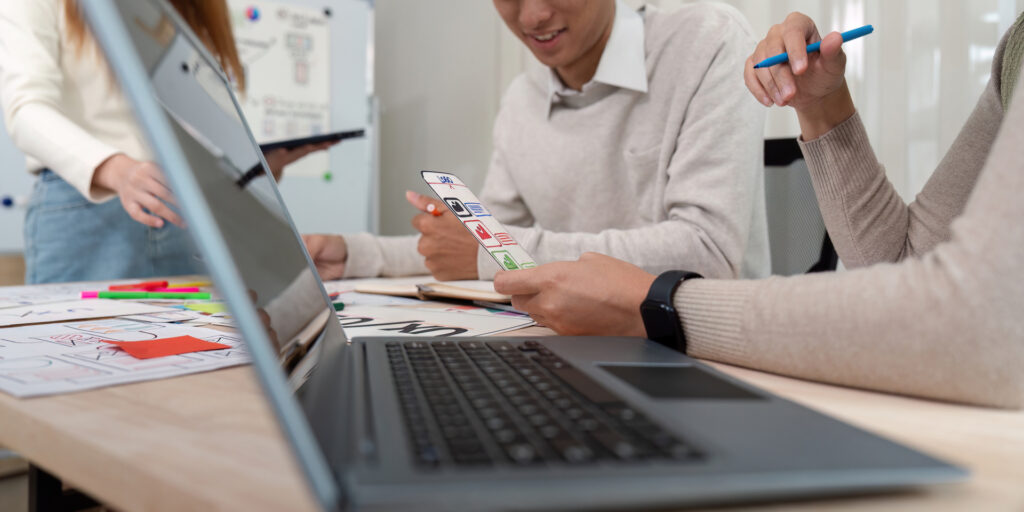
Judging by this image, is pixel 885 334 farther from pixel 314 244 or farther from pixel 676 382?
pixel 314 244

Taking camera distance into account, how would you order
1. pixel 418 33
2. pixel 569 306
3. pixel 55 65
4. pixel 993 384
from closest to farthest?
pixel 993 384, pixel 569 306, pixel 55 65, pixel 418 33

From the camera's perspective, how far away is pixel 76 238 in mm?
1351

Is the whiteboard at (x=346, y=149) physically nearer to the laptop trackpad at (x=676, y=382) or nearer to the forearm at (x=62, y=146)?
the forearm at (x=62, y=146)

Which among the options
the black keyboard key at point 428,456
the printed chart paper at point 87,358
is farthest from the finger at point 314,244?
the black keyboard key at point 428,456

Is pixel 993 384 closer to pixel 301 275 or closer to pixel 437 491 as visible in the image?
pixel 437 491

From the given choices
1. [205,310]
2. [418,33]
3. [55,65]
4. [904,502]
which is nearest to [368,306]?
[205,310]

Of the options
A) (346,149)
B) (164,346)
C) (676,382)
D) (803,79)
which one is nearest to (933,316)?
(676,382)

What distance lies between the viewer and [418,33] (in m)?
2.93

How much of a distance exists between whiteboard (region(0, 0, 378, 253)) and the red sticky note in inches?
76.5

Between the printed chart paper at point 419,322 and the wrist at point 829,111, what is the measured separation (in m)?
0.41

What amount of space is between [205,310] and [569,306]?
0.50 meters

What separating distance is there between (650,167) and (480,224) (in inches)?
22.2

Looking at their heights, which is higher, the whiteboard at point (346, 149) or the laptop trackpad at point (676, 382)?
the whiteboard at point (346, 149)

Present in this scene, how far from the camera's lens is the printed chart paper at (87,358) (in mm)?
440
